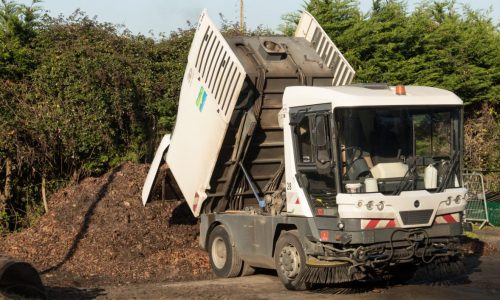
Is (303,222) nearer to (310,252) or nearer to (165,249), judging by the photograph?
(310,252)

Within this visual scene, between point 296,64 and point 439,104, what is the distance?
268cm

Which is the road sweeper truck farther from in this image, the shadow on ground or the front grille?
the shadow on ground

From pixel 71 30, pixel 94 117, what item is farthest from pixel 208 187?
pixel 71 30

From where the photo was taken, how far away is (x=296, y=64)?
1255cm

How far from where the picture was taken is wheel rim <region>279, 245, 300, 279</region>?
11.1 m

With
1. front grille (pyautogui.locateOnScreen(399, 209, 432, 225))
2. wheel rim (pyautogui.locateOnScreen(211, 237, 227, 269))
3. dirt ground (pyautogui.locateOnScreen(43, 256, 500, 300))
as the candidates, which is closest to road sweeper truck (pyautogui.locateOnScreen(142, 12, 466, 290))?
front grille (pyautogui.locateOnScreen(399, 209, 432, 225))

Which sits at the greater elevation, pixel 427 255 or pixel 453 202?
pixel 453 202

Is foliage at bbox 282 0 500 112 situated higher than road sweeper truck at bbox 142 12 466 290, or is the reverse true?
foliage at bbox 282 0 500 112

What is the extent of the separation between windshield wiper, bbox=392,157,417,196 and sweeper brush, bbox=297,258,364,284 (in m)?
→ 1.19

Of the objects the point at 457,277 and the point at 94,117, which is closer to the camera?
the point at 457,277

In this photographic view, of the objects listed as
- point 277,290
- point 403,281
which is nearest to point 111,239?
point 277,290

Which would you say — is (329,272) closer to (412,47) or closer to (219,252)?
(219,252)

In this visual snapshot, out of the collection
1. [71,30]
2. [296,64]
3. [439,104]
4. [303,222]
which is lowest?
[303,222]

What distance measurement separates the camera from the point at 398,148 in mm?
10711
